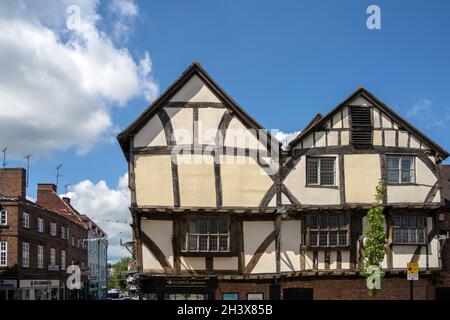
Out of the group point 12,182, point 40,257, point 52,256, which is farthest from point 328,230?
point 52,256

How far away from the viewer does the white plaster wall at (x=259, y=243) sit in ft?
77.7

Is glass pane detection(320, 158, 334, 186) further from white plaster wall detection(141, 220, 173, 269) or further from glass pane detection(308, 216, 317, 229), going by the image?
white plaster wall detection(141, 220, 173, 269)

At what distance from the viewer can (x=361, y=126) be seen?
25.0 m

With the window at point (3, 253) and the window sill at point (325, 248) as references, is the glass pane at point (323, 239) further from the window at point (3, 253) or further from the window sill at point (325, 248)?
the window at point (3, 253)

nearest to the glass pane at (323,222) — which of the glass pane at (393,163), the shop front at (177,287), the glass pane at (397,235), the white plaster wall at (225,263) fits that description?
the glass pane at (397,235)

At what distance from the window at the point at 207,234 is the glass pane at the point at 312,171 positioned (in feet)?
14.5

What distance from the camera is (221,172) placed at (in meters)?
23.7

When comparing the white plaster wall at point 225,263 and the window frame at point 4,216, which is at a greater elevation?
the window frame at point 4,216

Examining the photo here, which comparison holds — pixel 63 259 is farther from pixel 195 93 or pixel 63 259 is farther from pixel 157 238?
pixel 195 93

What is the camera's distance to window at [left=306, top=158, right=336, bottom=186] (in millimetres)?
24719

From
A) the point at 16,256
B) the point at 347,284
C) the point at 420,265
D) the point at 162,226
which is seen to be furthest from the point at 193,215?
the point at 16,256

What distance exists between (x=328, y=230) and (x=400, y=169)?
4.57 metres

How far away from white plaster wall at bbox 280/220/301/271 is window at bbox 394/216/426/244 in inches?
181

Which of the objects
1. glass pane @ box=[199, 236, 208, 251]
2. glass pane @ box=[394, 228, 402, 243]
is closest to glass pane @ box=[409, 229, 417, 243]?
glass pane @ box=[394, 228, 402, 243]
